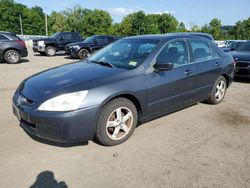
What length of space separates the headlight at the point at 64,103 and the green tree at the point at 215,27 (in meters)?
58.4

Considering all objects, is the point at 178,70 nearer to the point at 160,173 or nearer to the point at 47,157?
the point at 160,173

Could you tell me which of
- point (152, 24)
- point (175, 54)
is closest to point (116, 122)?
point (175, 54)

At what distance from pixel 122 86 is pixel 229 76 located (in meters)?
3.48

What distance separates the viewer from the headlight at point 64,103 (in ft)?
11.5

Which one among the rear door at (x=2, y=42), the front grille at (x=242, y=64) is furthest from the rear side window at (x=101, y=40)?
the front grille at (x=242, y=64)

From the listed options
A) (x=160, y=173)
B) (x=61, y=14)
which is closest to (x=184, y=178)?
(x=160, y=173)

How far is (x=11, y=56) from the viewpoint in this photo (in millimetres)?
14250

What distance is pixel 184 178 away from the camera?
10.5 feet

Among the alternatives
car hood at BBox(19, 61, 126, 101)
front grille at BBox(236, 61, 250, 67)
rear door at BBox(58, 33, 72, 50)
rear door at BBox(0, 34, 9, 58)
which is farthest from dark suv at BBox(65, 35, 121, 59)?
car hood at BBox(19, 61, 126, 101)

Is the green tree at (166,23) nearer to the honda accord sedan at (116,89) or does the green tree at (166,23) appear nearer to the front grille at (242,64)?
the front grille at (242,64)

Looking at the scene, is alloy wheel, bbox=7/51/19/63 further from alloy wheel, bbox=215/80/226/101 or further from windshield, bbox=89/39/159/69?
alloy wheel, bbox=215/80/226/101

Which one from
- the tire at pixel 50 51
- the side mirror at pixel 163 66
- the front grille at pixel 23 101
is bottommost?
the front grille at pixel 23 101

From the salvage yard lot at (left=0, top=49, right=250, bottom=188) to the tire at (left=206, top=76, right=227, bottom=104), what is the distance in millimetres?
1010

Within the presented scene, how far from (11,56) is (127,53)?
11212 millimetres
